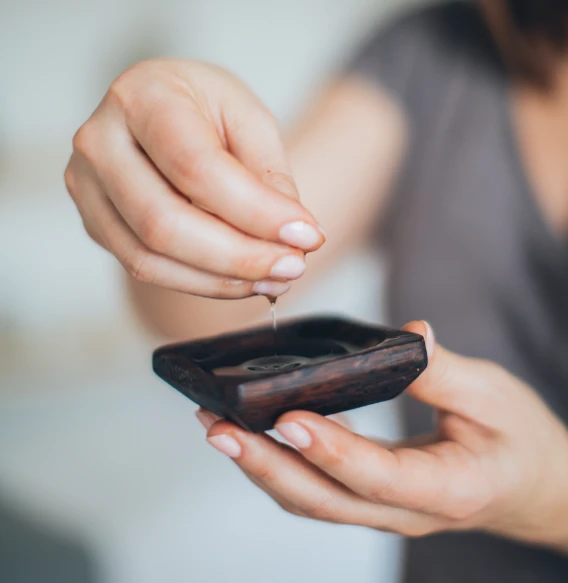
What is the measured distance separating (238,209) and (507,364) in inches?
25.0

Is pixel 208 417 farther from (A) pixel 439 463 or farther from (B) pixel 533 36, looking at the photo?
(B) pixel 533 36

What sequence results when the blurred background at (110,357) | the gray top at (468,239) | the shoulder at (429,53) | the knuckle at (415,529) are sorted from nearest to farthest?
the knuckle at (415,529) < the gray top at (468,239) < the shoulder at (429,53) < the blurred background at (110,357)

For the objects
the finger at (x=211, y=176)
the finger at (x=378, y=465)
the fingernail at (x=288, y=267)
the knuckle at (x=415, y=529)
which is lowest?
the knuckle at (x=415, y=529)

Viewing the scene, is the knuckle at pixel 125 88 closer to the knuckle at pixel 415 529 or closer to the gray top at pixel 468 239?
the knuckle at pixel 415 529

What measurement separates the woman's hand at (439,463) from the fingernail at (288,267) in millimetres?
108

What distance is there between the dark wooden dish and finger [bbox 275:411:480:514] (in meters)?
0.02

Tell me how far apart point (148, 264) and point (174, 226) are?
0.06 m

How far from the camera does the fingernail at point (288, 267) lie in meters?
0.45

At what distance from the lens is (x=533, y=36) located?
95 centimetres

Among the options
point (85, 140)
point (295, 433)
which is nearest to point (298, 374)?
point (295, 433)

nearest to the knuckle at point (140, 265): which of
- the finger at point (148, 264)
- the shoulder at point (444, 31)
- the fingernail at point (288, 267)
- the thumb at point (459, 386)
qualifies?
the finger at point (148, 264)

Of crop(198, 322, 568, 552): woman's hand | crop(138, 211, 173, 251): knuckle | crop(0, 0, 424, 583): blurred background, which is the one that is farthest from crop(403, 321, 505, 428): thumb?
crop(0, 0, 424, 583): blurred background

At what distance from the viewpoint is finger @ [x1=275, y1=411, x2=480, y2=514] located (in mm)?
406

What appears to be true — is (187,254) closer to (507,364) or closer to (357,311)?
(507,364)
